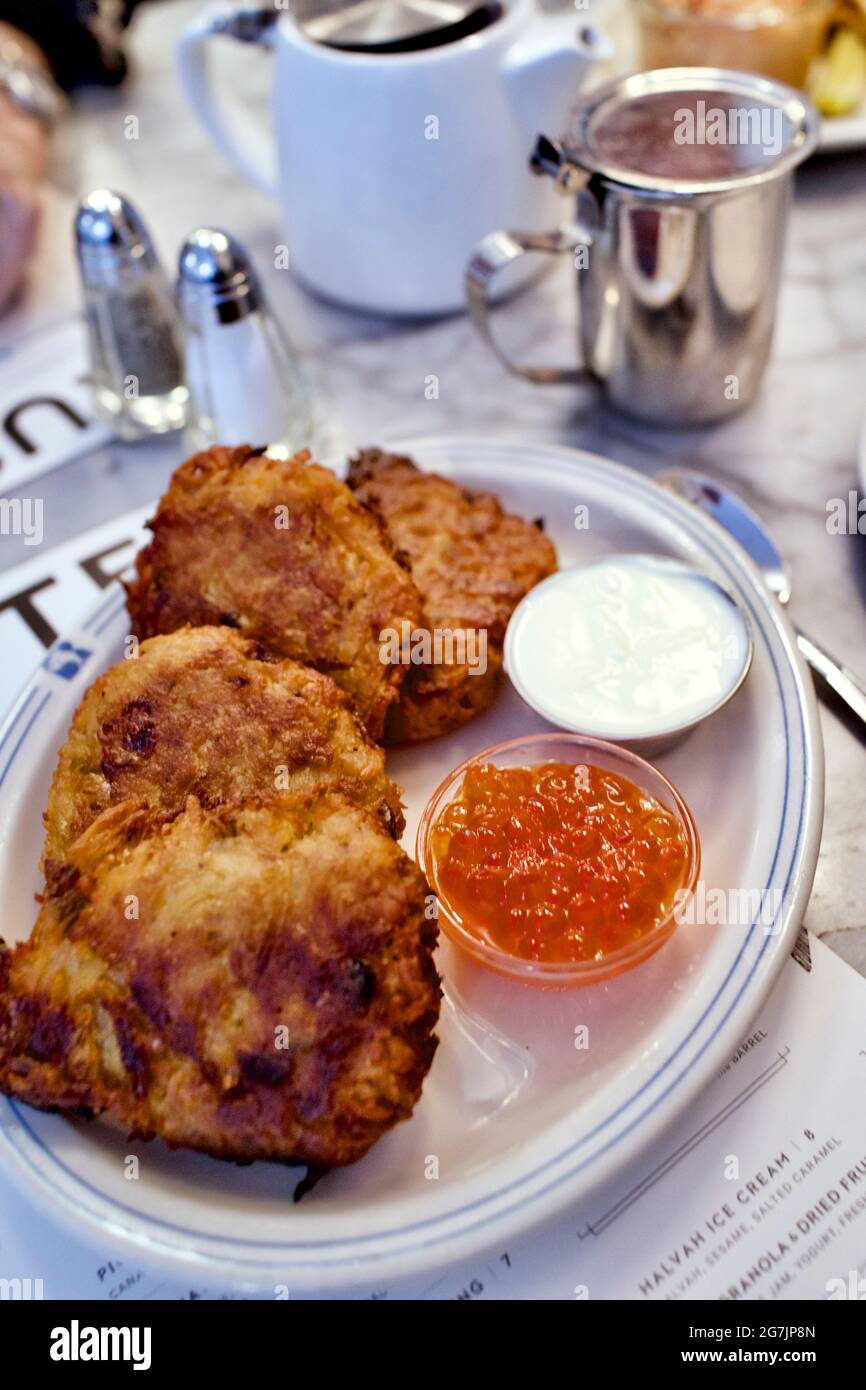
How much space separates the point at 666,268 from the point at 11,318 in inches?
71.7

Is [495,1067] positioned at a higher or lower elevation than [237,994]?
lower

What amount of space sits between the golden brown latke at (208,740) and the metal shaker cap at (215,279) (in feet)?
2.96

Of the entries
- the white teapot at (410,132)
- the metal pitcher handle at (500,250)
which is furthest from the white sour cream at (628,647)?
the white teapot at (410,132)

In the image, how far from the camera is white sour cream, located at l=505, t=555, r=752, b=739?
179 centimetres

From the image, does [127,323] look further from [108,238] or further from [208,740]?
[208,740]

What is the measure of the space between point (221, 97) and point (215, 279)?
3.03ft

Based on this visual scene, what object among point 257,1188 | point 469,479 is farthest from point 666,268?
point 257,1188

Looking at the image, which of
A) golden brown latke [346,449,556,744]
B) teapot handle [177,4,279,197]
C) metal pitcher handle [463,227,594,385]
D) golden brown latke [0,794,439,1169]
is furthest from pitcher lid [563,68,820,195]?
golden brown latke [0,794,439,1169]

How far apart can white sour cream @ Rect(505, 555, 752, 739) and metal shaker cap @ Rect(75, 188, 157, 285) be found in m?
1.24

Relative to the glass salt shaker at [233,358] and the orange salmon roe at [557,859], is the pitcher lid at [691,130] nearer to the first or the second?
the glass salt shaker at [233,358]

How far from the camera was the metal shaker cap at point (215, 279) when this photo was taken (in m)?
2.24

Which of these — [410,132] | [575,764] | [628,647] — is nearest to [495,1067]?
[575,764]

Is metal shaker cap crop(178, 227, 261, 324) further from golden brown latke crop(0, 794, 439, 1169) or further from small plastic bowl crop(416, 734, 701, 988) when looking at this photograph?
golden brown latke crop(0, 794, 439, 1169)

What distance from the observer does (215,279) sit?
2244 mm
